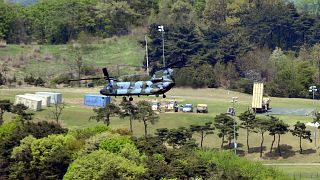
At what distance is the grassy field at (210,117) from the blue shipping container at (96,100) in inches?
56.1

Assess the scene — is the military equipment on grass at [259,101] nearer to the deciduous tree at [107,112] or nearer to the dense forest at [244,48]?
the dense forest at [244,48]

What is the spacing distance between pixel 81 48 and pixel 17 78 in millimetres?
30782

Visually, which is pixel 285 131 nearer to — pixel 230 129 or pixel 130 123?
pixel 230 129

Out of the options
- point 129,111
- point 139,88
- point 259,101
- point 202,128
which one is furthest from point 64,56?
point 139,88

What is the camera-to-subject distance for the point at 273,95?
15612 centimetres

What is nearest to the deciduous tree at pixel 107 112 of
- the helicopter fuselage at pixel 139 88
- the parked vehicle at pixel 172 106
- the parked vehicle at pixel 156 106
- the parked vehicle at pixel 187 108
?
the parked vehicle at pixel 156 106

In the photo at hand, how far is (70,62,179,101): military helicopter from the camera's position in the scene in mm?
67562

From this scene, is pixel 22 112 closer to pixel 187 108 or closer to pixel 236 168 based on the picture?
pixel 187 108

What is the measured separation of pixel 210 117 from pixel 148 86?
55311 mm

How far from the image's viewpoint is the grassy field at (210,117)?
4272 inches

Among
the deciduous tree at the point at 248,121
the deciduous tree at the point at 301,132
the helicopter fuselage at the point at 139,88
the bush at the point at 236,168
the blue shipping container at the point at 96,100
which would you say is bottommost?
the bush at the point at 236,168

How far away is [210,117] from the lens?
12381 centimetres

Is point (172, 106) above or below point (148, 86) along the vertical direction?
below

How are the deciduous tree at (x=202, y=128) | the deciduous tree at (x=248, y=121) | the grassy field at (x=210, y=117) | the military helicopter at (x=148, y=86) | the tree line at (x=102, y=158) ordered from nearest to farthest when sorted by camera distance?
the military helicopter at (x=148, y=86) → the tree line at (x=102, y=158) → the grassy field at (x=210, y=117) → the deciduous tree at (x=202, y=128) → the deciduous tree at (x=248, y=121)
